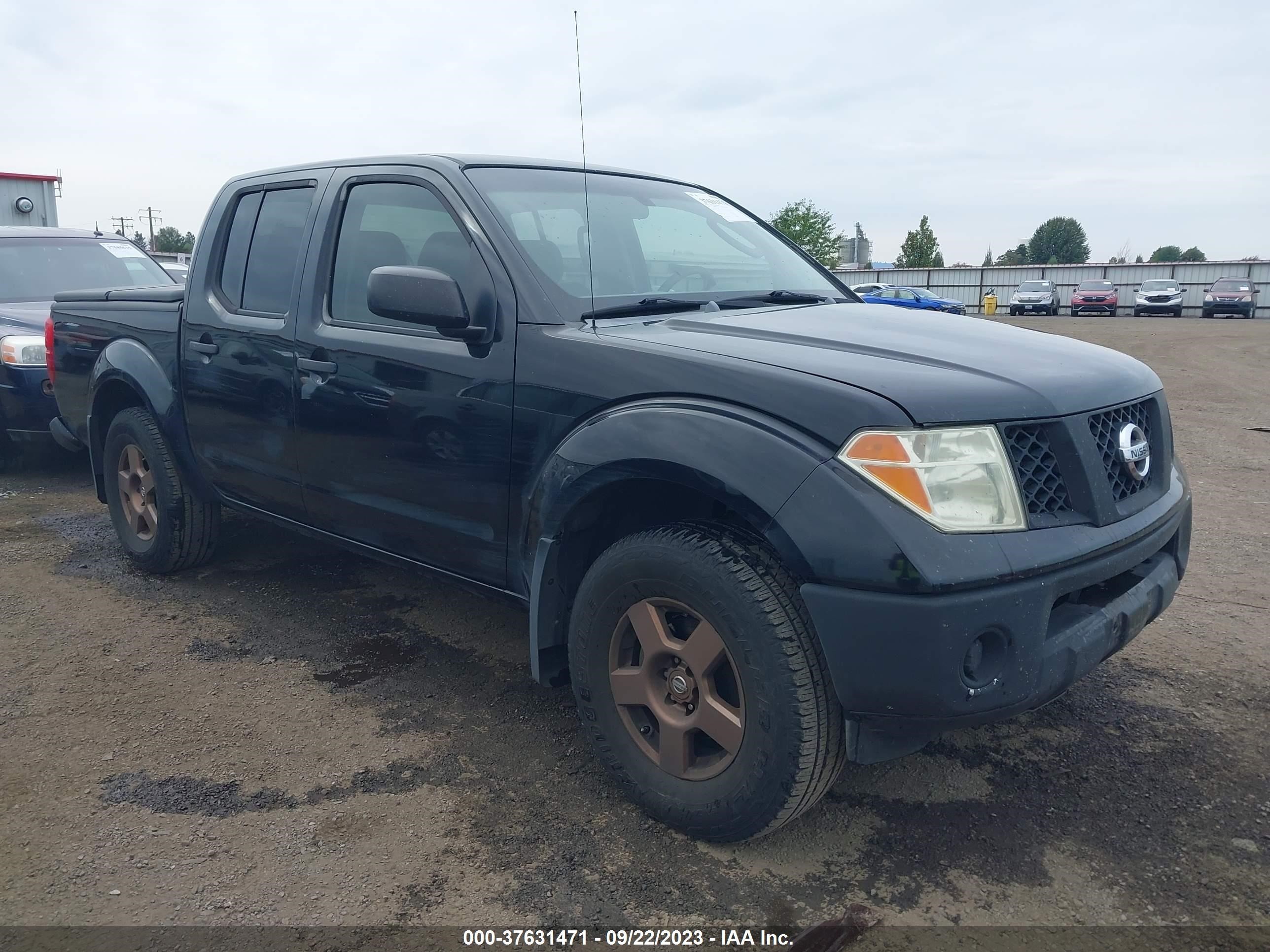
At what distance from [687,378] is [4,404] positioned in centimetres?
590

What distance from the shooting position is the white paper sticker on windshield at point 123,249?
8156 mm

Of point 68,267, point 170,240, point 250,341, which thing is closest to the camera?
point 250,341

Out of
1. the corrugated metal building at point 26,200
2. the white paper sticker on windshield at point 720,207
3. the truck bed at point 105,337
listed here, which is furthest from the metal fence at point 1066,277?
the truck bed at point 105,337

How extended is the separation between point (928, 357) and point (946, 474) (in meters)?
0.45

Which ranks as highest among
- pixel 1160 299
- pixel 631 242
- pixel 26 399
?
pixel 631 242

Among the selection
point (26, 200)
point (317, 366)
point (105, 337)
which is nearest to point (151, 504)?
point (105, 337)

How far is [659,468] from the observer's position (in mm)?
2381

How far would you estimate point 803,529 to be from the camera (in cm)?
212

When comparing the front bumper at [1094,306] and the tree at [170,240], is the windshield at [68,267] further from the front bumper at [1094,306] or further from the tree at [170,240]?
the tree at [170,240]

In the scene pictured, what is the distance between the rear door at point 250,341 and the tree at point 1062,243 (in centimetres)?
9078

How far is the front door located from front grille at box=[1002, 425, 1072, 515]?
136 centimetres

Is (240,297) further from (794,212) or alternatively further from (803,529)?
(794,212)

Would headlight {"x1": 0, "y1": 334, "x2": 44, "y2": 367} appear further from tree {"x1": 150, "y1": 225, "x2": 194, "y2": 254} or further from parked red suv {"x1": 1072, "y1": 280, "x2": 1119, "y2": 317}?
tree {"x1": 150, "y1": 225, "x2": 194, "y2": 254}

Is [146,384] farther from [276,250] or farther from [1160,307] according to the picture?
[1160,307]
